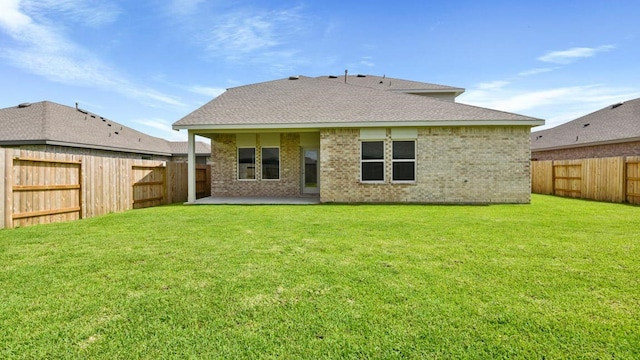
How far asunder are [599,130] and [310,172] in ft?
58.7

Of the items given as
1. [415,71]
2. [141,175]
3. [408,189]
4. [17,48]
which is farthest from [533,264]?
[17,48]

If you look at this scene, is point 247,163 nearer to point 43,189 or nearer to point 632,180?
point 43,189

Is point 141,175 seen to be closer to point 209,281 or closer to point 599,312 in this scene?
point 209,281

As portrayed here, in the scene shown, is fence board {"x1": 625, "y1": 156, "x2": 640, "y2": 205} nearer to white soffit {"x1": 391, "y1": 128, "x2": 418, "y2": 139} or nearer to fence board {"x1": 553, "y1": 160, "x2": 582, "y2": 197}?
fence board {"x1": 553, "y1": 160, "x2": 582, "y2": 197}

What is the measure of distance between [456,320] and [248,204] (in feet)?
32.6

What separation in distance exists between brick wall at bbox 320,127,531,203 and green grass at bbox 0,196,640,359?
5.55 metres

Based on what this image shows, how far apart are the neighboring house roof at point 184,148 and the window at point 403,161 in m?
18.0

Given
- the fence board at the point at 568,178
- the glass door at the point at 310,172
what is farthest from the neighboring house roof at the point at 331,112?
the fence board at the point at 568,178

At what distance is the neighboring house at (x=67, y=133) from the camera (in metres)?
14.7

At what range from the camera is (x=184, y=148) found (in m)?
27.4

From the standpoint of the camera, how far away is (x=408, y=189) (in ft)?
40.2

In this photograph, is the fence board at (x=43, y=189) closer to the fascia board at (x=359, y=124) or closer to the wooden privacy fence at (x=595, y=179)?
the fascia board at (x=359, y=124)

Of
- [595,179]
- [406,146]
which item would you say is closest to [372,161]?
[406,146]

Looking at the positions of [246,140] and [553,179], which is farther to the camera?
[553,179]
